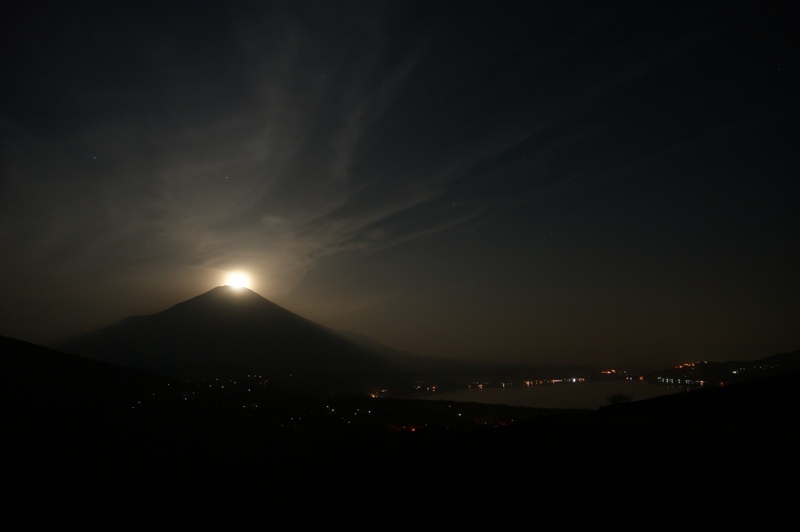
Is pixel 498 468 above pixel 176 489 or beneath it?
above

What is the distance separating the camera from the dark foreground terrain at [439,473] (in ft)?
28.7

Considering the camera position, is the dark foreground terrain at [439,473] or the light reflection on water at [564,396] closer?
the dark foreground terrain at [439,473]

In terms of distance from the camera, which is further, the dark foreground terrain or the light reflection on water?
the light reflection on water

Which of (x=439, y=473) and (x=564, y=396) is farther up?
(x=439, y=473)

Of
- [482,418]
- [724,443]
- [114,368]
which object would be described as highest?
[114,368]

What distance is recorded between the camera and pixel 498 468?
12.6 metres

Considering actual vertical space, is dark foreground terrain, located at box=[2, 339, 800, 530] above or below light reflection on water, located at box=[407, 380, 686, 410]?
above

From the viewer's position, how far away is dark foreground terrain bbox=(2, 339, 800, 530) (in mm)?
8750

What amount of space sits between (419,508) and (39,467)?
719 inches

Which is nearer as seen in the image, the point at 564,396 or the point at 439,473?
the point at 439,473

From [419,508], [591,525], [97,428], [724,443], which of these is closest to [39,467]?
[97,428]

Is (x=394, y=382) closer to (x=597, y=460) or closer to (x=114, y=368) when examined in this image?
(x=114, y=368)

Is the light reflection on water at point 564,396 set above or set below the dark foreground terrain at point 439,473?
below

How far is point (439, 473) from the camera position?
1345 centimetres
